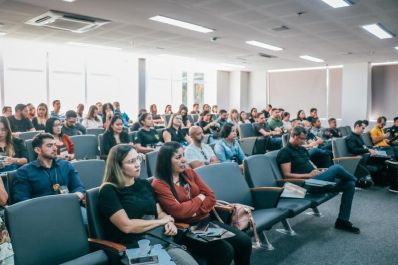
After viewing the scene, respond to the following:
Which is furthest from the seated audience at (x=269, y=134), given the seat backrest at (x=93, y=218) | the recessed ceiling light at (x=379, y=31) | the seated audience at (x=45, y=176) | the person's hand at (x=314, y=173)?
the seat backrest at (x=93, y=218)

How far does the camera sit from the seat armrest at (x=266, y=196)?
3271mm

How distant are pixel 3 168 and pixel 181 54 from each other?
27.1 ft

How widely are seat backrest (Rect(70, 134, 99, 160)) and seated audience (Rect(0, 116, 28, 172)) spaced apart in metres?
0.94

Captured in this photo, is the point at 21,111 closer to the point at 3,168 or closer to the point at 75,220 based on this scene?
the point at 3,168

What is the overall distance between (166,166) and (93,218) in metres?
0.67

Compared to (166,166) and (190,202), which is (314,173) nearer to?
(190,202)

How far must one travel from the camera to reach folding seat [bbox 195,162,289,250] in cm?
311

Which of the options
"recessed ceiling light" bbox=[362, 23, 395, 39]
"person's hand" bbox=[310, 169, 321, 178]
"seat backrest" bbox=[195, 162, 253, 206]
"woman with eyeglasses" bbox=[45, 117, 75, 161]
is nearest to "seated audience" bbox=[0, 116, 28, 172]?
"woman with eyeglasses" bbox=[45, 117, 75, 161]

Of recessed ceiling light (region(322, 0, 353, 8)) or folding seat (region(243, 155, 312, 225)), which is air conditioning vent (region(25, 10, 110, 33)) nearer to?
recessed ceiling light (region(322, 0, 353, 8))

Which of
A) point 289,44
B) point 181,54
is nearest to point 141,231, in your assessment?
point 289,44

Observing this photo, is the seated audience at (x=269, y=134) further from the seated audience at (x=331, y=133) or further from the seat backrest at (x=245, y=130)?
the seated audience at (x=331, y=133)

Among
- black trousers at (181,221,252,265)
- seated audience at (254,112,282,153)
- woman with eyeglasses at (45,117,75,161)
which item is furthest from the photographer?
seated audience at (254,112,282,153)

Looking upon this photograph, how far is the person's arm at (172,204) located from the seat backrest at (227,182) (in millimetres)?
544

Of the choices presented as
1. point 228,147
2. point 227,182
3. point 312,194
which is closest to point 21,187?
point 227,182
